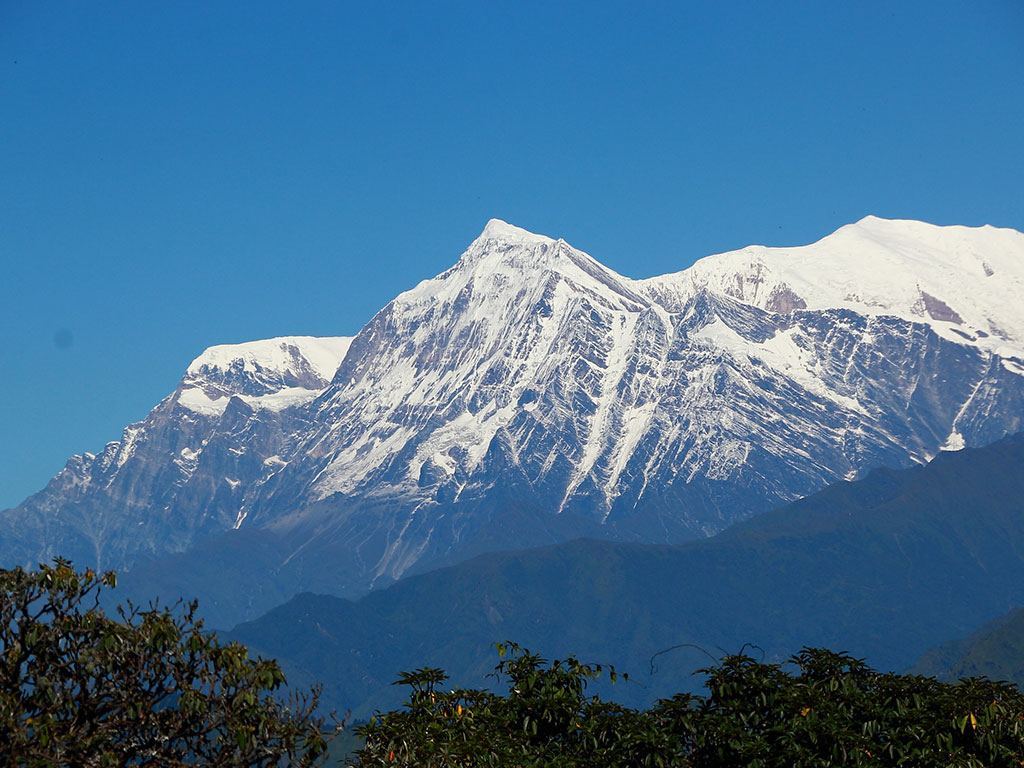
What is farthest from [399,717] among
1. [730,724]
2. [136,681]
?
[730,724]

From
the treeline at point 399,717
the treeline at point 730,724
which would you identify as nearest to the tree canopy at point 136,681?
the treeline at point 399,717

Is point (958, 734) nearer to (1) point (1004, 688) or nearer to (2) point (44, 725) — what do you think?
(1) point (1004, 688)

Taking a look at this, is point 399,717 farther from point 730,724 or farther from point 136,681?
point 730,724

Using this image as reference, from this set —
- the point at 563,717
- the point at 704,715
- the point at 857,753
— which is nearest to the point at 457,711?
the point at 563,717

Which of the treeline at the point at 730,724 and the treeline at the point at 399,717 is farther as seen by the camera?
the treeline at the point at 730,724

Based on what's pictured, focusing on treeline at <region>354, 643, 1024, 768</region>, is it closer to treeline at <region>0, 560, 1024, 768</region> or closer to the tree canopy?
treeline at <region>0, 560, 1024, 768</region>

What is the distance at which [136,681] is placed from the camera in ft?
153

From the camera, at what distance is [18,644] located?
45906 mm

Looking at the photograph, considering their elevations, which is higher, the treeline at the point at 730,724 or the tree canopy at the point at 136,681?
the tree canopy at the point at 136,681

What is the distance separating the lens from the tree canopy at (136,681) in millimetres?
44844

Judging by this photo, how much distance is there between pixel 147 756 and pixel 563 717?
15883mm

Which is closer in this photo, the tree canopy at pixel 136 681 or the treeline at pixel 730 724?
the tree canopy at pixel 136 681

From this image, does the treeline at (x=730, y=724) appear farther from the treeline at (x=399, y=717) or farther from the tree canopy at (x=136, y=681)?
the tree canopy at (x=136, y=681)

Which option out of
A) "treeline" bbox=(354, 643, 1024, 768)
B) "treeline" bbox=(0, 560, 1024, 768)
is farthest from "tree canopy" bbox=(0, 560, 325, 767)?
"treeline" bbox=(354, 643, 1024, 768)
